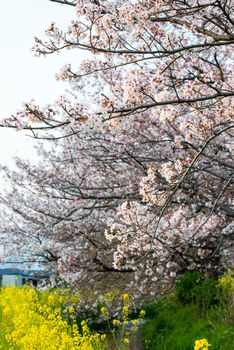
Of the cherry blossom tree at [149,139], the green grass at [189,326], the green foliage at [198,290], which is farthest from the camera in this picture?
the green foliage at [198,290]

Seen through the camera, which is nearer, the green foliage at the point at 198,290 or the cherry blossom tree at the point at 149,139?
the cherry blossom tree at the point at 149,139

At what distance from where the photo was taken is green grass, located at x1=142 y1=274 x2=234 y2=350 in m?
7.75

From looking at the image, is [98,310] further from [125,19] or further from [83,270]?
[125,19]

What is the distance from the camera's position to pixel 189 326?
9.40 metres

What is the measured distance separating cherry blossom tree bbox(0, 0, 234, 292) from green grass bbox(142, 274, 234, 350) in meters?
0.72

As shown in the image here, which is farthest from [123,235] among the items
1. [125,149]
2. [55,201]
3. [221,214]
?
[55,201]

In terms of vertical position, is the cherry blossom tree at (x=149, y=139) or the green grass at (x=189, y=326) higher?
the cherry blossom tree at (x=149, y=139)

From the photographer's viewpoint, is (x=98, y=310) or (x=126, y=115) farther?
(x=98, y=310)

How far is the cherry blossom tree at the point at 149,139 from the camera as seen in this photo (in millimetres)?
5055

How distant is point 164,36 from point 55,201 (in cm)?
660

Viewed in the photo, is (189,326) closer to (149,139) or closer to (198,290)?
(198,290)

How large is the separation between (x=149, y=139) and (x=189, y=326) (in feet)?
10.4

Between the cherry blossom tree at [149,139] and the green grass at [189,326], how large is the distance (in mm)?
719

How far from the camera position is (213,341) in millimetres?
7492
